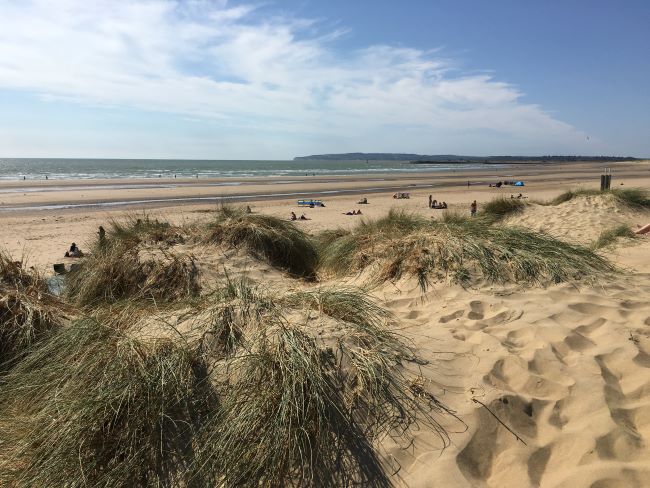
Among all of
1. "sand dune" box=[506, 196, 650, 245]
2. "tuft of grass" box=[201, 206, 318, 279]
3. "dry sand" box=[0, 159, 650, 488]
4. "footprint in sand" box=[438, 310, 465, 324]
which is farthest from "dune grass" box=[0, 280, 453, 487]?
"sand dune" box=[506, 196, 650, 245]

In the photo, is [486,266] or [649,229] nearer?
[486,266]

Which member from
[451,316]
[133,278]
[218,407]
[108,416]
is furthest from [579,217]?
[108,416]

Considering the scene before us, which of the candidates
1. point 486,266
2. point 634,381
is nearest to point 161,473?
point 634,381

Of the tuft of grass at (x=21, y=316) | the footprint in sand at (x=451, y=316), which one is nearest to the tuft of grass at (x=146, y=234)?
the tuft of grass at (x=21, y=316)

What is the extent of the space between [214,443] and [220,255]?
4.05 meters

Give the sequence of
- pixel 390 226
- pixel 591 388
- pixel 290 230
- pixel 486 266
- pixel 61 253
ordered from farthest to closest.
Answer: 1. pixel 61 253
2. pixel 290 230
3. pixel 390 226
4. pixel 486 266
5. pixel 591 388

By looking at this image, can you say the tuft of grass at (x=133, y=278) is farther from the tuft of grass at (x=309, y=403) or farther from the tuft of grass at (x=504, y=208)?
the tuft of grass at (x=504, y=208)

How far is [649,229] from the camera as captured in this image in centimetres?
766

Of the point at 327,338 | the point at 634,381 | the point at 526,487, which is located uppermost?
the point at 327,338

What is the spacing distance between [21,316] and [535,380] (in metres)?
4.11

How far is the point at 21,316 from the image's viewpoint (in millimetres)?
3688

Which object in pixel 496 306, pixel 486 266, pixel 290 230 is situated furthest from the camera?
pixel 290 230

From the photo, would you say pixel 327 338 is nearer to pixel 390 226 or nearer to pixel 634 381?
pixel 634 381

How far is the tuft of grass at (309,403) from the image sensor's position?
2.17 m
